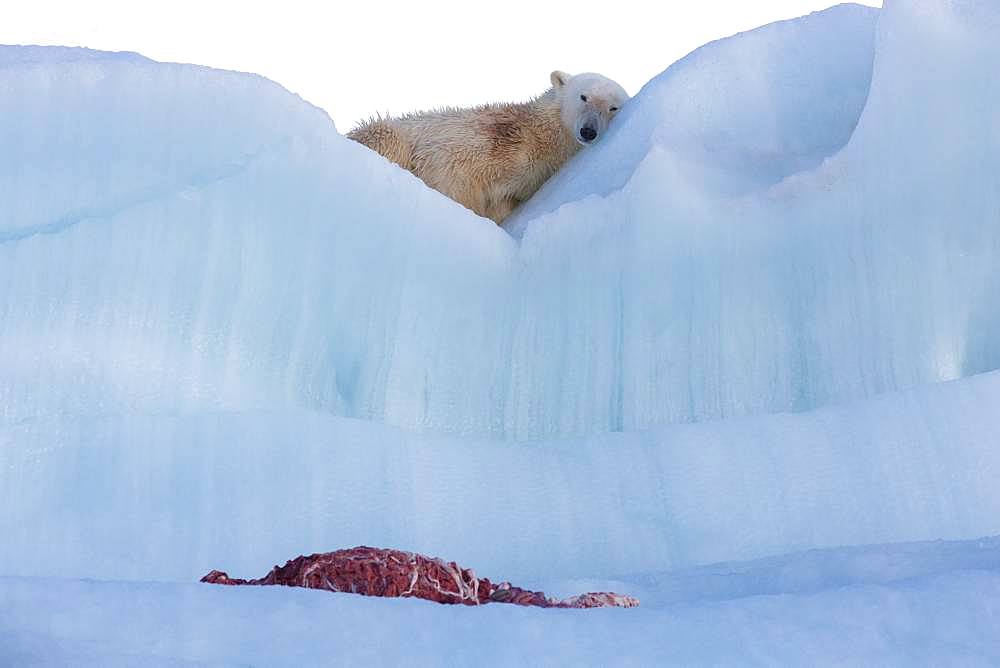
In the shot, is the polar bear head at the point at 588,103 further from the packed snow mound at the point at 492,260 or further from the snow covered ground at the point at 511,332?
the packed snow mound at the point at 492,260

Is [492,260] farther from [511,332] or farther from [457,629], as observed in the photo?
[457,629]

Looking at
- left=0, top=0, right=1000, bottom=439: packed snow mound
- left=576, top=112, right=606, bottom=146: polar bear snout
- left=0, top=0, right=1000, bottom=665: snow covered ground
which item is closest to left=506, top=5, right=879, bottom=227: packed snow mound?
left=0, top=0, right=1000, bottom=665: snow covered ground

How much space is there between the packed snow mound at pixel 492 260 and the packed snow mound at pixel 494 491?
9.0 inches

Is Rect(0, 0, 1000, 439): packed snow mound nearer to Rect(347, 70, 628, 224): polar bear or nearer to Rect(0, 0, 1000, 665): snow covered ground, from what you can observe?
Rect(0, 0, 1000, 665): snow covered ground

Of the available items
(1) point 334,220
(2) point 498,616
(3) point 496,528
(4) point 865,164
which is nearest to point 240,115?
(1) point 334,220

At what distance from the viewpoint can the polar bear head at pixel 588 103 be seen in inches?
206

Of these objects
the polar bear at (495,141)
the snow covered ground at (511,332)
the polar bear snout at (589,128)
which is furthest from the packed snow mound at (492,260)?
the polar bear at (495,141)

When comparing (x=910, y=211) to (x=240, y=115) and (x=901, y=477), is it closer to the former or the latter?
(x=901, y=477)

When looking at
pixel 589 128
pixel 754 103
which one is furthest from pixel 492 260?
pixel 589 128

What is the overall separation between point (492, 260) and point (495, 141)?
1.47 metres

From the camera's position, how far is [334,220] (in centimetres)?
376

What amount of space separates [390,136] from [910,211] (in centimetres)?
221

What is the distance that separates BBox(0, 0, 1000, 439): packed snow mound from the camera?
11.5ft

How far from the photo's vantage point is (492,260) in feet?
13.1
